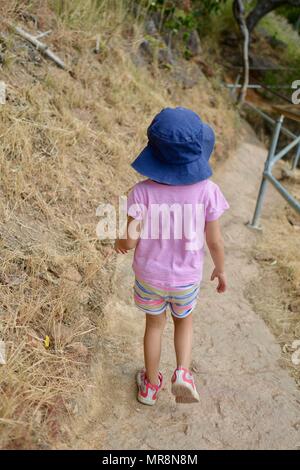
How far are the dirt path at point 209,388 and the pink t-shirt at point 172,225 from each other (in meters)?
0.56

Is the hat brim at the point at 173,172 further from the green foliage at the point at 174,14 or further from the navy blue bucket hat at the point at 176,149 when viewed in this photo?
the green foliage at the point at 174,14

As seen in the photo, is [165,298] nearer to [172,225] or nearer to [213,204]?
[172,225]

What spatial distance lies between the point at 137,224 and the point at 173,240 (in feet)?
0.51

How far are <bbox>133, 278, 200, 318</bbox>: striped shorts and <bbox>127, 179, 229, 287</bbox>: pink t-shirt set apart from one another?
0.10 ft

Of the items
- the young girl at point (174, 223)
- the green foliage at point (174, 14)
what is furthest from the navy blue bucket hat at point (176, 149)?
the green foliage at point (174, 14)

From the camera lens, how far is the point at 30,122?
131 inches

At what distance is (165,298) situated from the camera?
6.48 feet

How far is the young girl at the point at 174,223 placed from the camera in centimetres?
173

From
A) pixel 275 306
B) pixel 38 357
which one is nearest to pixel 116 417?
pixel 38 357

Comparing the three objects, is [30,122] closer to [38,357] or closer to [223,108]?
[38,357]

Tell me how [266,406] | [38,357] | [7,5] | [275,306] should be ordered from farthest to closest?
[7,5] < [275,306] < [266,406] < [38,357]

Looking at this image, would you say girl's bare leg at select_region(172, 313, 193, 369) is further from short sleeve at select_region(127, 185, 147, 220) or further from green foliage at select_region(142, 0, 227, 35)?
green foliage at select_region(142, 0, 227, 35)

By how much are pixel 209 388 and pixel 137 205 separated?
96cm

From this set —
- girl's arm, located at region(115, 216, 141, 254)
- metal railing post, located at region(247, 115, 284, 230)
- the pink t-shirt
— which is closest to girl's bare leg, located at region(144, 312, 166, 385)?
the pink t-shirt
